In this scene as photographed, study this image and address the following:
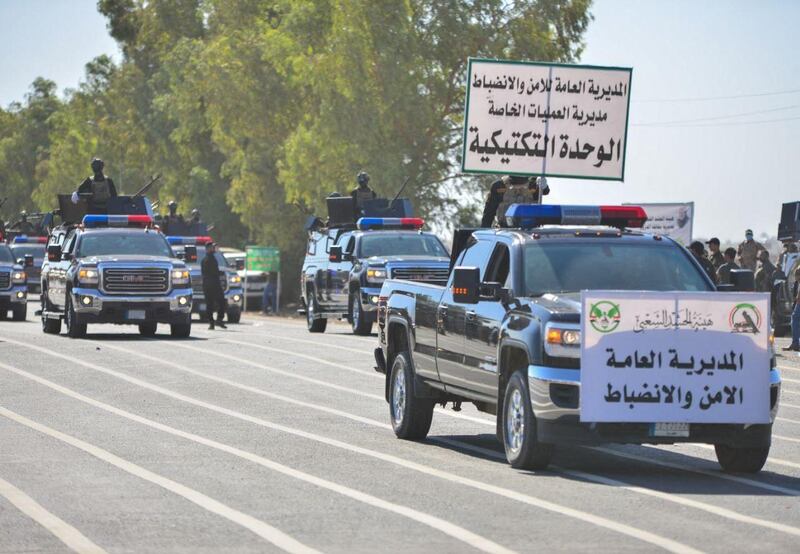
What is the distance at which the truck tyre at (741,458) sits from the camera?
13.1 meters

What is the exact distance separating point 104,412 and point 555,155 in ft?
44.5

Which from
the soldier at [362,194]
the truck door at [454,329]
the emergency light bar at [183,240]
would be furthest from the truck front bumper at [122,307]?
the truck door at [454,329]

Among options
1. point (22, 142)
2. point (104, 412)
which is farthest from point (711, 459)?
point (22, 142)

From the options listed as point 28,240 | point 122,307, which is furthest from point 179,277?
point 28,240

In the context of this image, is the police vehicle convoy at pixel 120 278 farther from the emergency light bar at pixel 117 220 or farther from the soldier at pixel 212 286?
the soldier at pixel 212 286

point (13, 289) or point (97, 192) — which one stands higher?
point (97, 192)

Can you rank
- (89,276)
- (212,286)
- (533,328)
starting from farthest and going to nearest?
(212,286)
(89,276)
(533,328)

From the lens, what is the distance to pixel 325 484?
40.2 ft

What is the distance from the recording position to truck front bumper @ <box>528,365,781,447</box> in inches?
491

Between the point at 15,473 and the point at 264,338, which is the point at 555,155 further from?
the point at 15,473

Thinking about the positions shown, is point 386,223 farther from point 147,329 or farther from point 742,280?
point 742,280

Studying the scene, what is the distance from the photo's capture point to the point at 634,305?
41.3 ft

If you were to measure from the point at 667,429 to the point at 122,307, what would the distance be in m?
20.5

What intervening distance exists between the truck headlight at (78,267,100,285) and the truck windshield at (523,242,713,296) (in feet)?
62.7
